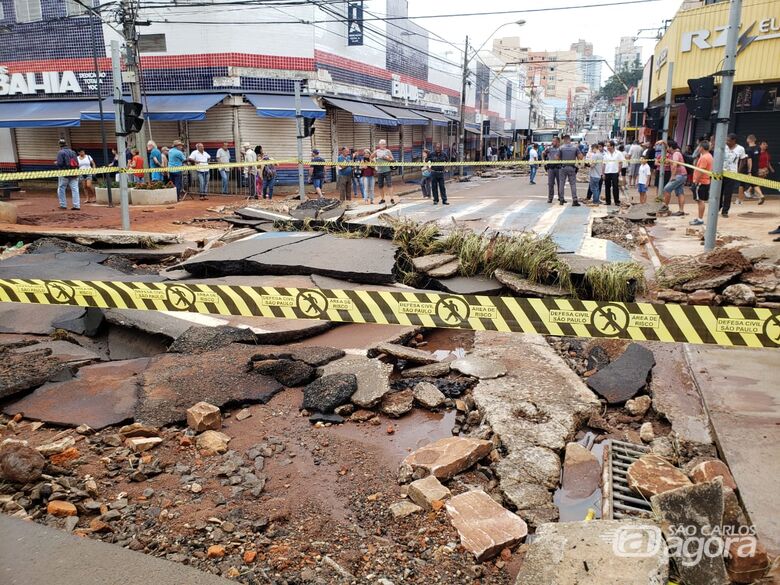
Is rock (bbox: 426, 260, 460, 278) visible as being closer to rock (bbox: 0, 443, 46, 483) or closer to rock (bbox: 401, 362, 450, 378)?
rock (bbox: 401, 362, 450, 378)

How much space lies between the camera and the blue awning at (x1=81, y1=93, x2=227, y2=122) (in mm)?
22312

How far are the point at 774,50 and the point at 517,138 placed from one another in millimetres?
47402

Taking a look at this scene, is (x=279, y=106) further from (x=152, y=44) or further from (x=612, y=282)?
(x=612, y=282)

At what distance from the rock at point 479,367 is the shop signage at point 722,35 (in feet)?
52.8

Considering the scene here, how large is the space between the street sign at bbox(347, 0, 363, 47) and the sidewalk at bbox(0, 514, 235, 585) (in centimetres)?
2723

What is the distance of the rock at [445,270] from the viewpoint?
327 inches

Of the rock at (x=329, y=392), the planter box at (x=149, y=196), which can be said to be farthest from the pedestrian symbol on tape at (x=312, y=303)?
the planter box at (x=149, y=196)

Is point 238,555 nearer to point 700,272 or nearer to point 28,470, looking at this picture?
point 28,470

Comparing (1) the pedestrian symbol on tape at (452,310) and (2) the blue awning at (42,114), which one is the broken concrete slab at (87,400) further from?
(2) the blue awning at (42,114)

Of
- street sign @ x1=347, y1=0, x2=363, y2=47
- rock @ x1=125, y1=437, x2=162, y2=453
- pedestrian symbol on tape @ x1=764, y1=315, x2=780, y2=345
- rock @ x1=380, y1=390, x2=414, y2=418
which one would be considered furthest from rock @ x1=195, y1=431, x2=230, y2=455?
street sign @ x1=347, y1=0, x2=363, y2=47

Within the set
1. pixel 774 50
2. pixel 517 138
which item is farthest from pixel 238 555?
pixel 517 138

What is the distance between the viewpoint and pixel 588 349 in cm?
644

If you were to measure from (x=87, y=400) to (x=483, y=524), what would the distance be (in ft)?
11.2

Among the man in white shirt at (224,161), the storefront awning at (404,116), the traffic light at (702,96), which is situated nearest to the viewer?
the traffic light at (702,96)
